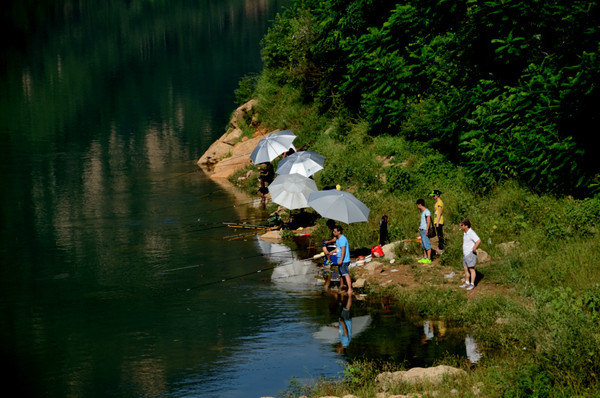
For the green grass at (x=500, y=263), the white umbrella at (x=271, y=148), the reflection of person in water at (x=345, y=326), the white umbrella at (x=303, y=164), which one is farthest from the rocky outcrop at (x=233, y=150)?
the reflection of person in water at (x=345, y=326)

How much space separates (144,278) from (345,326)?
284 inches

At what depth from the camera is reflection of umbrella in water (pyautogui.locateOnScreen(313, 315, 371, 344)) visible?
16844mm

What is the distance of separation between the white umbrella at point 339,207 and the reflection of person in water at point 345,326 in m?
2.84

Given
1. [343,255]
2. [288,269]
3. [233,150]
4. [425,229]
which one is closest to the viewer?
[343,255]

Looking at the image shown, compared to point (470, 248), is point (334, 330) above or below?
below

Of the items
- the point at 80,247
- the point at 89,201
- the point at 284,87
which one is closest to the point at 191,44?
the point at 284,87

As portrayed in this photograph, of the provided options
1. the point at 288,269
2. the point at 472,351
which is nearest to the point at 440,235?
the point at 288,269

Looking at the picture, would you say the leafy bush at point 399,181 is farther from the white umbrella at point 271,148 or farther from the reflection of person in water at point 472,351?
the reflection of person in water at point 472,351

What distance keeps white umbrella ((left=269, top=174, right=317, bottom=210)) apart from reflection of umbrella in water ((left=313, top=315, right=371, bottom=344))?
24.5 ft

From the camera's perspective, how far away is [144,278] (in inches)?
868

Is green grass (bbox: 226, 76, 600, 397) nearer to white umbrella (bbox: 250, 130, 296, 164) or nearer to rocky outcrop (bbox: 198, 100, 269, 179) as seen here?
white umbrella (bbox: 250, 130, 296, 164)

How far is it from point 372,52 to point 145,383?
20557 mm

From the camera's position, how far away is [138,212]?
30.4 metres

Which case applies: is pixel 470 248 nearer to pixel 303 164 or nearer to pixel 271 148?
pixel 303 164
